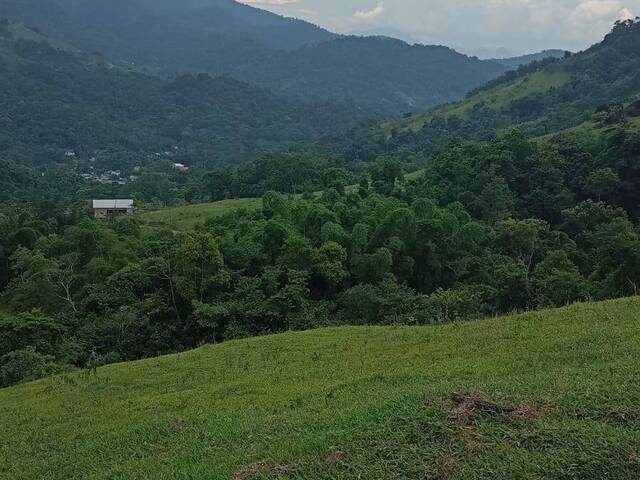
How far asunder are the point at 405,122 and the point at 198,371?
12637cm

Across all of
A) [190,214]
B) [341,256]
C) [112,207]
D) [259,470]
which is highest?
[259,470]

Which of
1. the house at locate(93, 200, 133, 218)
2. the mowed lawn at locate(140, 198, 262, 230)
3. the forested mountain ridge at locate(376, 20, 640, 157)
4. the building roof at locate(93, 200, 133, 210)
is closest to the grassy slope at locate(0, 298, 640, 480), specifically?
the mowed lawn at locate(140, 198, 262, 230)

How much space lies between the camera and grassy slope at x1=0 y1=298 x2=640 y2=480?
27.1 feet

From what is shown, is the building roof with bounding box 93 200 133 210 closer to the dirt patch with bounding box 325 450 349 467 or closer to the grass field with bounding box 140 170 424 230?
the grass field with bounding box 140 170 424 230

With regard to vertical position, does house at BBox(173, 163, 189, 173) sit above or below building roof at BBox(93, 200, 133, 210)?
below

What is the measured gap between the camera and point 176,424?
1136 cm

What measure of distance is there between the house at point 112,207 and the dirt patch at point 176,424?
6606cm

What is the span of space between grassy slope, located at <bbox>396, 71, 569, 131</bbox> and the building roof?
68407mm

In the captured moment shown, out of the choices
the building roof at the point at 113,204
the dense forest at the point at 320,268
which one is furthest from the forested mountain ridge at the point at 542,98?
the building roof at the point at 113,204

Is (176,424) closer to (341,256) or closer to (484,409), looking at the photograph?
(484,409)

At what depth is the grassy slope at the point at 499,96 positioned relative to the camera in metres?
123

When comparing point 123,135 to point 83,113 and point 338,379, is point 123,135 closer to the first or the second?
point 83,113

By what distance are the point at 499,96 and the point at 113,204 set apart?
84.0 meters

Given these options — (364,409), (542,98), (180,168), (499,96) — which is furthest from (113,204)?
(499,96)
